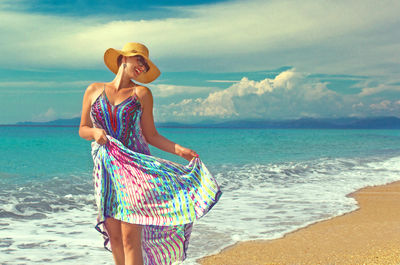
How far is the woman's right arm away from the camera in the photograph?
10.3 ft

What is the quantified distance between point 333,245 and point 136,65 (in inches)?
141

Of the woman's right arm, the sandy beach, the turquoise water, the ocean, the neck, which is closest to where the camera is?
the woman's right arm

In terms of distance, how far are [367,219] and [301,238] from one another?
1.80m

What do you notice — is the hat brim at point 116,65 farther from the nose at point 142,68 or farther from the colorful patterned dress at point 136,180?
the colorful patterned dress at point 136,180

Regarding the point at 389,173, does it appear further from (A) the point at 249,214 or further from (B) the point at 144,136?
(B) the point at 144,136

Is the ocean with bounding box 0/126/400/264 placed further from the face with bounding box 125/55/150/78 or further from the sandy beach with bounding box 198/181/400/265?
the face with bounding box 125/55/150/78

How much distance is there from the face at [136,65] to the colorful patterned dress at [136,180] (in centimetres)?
21

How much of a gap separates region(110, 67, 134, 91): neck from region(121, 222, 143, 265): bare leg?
0.98 m

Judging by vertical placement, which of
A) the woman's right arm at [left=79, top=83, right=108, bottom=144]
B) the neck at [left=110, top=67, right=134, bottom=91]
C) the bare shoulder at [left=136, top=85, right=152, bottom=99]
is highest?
the neck at [left=110, top=67, right=134, bottom=91]

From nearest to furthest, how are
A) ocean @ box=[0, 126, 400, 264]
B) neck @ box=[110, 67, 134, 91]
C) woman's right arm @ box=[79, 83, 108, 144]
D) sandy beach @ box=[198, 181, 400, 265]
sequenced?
woman's right arm @ box=[79, 83, 108, 144]
neck @ box=[110, 67, 134, 91]
sandy beach @ box=[198, 181, 400, 265]
ocean @ box=[0, 126, 400, 264]

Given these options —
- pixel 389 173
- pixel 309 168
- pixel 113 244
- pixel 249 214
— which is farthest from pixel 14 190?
pixel 389 173

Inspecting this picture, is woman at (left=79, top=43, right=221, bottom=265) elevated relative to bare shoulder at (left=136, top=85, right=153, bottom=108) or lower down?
lower down

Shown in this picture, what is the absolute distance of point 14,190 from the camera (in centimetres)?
1118

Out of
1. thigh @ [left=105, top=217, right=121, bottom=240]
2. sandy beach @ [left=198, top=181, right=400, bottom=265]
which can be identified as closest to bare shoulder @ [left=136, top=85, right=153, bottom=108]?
thigh @ [left=105, top=217, right=121, bottom=240]
